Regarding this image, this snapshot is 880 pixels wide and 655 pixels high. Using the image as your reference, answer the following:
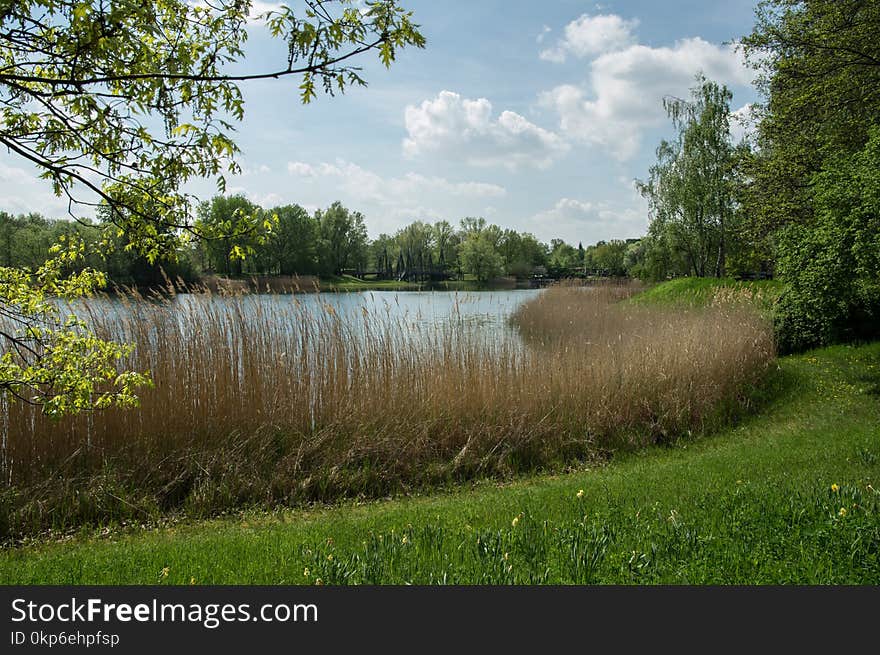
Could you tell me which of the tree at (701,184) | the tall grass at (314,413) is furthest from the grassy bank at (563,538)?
the tree at (701,184)

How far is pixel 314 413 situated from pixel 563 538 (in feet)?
13.6

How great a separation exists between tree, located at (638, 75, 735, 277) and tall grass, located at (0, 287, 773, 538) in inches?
887

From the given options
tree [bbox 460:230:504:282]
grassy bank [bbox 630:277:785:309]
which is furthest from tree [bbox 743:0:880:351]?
tree [bbox 460:230:504:282]

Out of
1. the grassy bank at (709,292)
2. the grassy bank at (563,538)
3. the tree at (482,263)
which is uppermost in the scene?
the tree at (482,263)

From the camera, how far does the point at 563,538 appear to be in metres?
3.71

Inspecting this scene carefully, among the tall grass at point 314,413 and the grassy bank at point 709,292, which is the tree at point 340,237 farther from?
the tall grass at point 314,413

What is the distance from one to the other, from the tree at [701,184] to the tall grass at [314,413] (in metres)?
22.5

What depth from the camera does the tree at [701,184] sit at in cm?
2928

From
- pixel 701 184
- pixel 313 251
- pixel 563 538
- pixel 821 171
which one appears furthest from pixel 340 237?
pixel 563 538

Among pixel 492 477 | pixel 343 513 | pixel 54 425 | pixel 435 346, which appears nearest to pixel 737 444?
pixel 492 477

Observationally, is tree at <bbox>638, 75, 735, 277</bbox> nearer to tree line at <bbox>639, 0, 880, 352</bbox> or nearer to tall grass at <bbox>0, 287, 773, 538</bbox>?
tree line at <bbox>639, 0, 880, 352</bbox>

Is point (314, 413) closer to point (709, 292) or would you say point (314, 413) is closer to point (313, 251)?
point (709, 292)

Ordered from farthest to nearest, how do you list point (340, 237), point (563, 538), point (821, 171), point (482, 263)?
point (340, 237)
point (482, 263)
point (821, 171)
point (563, 538)

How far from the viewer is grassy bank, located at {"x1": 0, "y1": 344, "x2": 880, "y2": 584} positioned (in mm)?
3254
